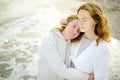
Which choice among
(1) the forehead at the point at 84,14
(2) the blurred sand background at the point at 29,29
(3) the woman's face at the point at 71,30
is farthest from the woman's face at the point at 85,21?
(2) the blurred sand background at the point at 29,29

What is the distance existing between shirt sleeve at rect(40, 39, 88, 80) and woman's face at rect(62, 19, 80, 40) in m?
0.17

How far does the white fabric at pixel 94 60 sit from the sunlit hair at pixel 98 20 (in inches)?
2.8

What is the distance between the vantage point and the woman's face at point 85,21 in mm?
2133

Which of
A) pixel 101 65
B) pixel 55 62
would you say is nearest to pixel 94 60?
pixel 101 65

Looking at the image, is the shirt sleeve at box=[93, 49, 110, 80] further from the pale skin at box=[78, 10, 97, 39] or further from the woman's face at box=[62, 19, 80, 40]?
the woman's face at box=[62, 19, 80, 40]

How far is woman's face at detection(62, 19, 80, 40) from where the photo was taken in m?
2.31

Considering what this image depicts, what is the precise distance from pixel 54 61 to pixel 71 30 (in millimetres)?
349

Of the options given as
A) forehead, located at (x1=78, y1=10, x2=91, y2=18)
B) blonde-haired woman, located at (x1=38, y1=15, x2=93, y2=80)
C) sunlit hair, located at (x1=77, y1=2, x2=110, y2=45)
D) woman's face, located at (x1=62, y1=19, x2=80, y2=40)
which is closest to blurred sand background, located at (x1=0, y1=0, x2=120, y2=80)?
blonde-haired woman, located at (x1=38, y1=15, x2=93, y2=80)

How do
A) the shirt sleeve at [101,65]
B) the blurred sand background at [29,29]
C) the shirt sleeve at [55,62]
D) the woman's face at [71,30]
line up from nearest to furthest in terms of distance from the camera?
1. the shirt sleeve at [101,65]
2. the shirt sleeve at [55,62]
3. the woman's face at [71,30]
4. the blurred sand background at [29,29]

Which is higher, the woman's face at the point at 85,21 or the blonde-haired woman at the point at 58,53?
the woman's face at the point at 85,21

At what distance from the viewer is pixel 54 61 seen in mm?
2189

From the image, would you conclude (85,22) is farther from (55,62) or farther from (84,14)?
(55,62)

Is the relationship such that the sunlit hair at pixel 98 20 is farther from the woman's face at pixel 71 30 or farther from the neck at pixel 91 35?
the woman's face at pixel 71 30

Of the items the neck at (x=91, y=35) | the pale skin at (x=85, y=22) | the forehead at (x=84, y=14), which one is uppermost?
the forehead at (x=84, y=14)
